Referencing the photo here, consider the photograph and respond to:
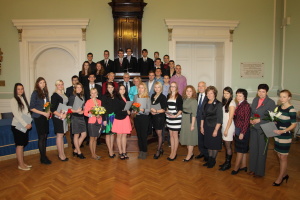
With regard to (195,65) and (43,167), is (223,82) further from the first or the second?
(43,167)

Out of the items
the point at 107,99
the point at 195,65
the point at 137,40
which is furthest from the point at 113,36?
the point at 107,99

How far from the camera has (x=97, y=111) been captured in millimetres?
4621

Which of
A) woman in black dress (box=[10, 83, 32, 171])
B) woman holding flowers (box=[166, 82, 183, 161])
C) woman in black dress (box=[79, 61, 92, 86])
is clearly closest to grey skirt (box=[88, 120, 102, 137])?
woman in black dress (box=[10, 83, 32, 171])

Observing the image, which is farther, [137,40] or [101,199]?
[137,40]

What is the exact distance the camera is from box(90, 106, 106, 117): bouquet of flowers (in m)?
4.62

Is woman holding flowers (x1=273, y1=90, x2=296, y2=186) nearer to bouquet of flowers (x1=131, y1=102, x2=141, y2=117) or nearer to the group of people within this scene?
the group of people

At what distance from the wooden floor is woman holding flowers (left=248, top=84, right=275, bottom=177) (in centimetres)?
22

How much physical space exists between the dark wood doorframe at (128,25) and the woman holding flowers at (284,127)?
5.38 meters

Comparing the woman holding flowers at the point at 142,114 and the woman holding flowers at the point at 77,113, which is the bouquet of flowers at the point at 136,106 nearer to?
the woman holding flowers at the point at 142,114

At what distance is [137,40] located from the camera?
8.21m

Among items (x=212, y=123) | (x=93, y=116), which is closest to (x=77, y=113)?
(x=93, y=116)

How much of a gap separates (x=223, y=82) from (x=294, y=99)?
2345mm

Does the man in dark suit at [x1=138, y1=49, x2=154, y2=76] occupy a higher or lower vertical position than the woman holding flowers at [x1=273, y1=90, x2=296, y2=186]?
higher

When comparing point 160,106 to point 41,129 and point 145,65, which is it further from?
point 145,65
